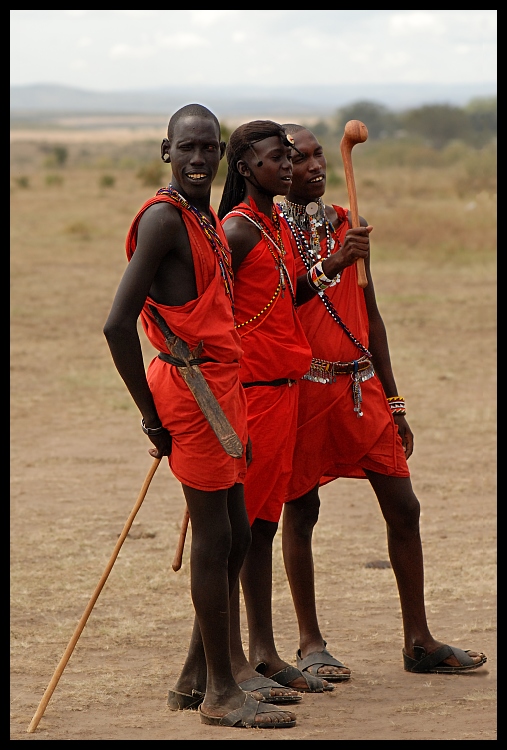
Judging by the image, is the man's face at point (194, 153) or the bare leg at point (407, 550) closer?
the man's face at point (194, 153)

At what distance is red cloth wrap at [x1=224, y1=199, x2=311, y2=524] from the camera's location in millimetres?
3711

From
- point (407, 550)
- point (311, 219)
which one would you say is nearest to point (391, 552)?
point (407, 550)

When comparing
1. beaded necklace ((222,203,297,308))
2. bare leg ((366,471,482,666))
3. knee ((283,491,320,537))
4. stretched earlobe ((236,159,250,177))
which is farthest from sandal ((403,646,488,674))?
stretched earlobe ((236,159,250,177))

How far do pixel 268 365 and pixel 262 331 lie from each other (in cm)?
12

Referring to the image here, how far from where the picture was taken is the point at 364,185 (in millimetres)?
32094

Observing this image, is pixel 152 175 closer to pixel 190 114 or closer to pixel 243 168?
pixel 243 168

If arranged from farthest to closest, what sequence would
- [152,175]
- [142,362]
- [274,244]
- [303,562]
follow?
[152,175]
[303,562]
[274,244]
[142,362]

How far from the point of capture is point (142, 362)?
337 centimetres

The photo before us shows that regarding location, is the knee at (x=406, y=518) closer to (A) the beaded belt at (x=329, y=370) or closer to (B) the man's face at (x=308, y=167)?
(A) the beaded belt at (x=329, y=370)

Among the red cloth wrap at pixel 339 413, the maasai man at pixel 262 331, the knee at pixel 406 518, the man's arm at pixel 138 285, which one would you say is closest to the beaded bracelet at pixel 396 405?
the red cloth wrap at pixel 339 413

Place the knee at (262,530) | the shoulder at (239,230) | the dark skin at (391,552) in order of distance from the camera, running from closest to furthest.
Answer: the shoulder at (239,230) → the knee at (262,530) → the dark skin at (391,552)

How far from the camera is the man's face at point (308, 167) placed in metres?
3.96

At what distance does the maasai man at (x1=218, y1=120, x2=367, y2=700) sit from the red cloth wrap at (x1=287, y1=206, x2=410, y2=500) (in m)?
0.19

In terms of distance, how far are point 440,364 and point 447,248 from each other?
762 cm
